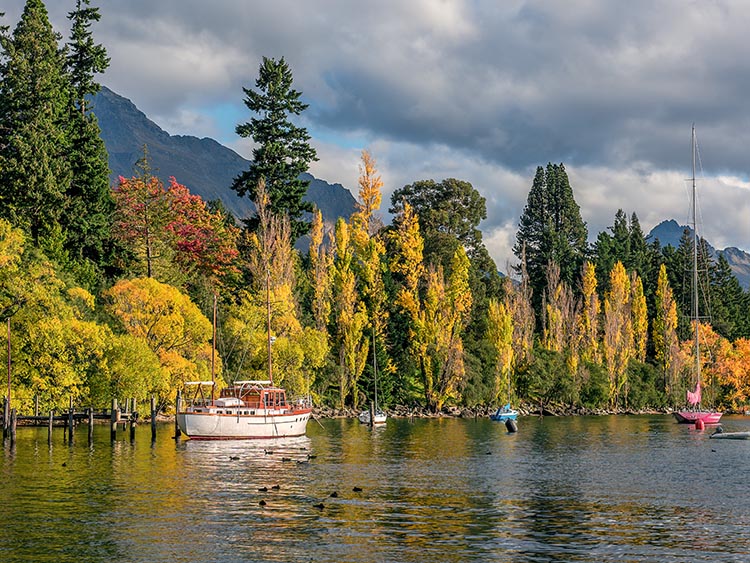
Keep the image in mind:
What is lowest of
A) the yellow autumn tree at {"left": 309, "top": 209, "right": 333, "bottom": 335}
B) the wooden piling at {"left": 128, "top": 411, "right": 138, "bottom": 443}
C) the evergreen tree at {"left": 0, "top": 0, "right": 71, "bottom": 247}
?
the wooden piling at {"left": 128, "top": 411, "right": 138, "bottom": 443}

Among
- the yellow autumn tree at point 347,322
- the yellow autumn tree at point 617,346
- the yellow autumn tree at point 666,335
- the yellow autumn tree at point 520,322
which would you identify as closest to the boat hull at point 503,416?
the yellow autumn tree at point 347,322

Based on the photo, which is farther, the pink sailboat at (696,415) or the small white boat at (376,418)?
the pink sailboat at (696,415)

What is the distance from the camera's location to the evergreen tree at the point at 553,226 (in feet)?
491

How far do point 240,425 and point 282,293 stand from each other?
82.2 ft

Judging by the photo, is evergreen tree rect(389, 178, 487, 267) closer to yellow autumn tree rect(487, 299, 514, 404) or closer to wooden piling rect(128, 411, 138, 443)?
yellow autumn tree rect(487, 299, 514, 404)

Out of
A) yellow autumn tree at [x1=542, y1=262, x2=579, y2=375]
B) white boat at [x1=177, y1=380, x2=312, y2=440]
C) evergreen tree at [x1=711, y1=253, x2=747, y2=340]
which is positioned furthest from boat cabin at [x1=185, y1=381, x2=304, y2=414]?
evergreen tree at [x1=711, y1=253, x2=747, y2=340]

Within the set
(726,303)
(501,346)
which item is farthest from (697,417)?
(726,303)

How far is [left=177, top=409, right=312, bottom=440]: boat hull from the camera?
66750 millimetres

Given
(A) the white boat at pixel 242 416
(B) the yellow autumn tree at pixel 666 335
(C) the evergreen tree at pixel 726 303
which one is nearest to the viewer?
(A) the white boat at pixel 242 416

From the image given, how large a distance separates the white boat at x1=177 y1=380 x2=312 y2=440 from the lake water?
1566mm

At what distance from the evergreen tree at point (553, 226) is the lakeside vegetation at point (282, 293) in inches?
37.4

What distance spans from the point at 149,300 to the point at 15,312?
1335 centimetres

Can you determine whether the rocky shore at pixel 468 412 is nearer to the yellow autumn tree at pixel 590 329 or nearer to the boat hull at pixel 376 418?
the yellow autumn tree at pixel 590 329

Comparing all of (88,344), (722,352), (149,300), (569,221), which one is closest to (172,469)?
(88,344)
